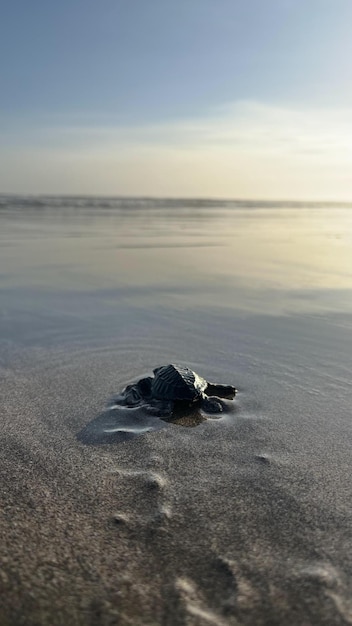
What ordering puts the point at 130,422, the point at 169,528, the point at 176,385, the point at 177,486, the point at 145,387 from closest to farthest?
the point at 169,528 → the point at 177,486 → the point at 130,422 → the point at 176,385 → the point at 145,387

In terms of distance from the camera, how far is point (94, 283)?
335 inches

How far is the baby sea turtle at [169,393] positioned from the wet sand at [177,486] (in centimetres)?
19

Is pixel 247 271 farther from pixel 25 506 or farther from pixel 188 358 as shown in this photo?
pixel 25 506

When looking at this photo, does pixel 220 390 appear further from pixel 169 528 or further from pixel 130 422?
pixel 169 528

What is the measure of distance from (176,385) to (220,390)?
1.66 ft

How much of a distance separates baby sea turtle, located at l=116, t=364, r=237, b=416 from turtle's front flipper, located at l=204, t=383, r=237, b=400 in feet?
0.08

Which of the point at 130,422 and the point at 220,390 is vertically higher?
the point at 220,390

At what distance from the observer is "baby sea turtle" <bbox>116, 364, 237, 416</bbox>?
393 cm

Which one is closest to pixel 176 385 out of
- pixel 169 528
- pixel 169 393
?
pixel 169 393

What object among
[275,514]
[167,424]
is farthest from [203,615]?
[167,424]

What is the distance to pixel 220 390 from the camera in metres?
4.27

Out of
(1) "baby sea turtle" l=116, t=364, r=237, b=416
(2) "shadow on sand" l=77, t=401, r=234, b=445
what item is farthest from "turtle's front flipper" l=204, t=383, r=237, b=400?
(2) "shadow on sand" l=77, t=401, r=234, b=445

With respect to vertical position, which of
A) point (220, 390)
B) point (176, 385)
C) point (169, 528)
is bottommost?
point (169, 528)

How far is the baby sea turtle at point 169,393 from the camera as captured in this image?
12.9 ft
